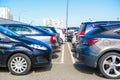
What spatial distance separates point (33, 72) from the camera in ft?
22.5

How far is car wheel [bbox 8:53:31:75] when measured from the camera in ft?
21.2

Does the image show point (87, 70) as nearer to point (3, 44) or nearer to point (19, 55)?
point (19, 55)

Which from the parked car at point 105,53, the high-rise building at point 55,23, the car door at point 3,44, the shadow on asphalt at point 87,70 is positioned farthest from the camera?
the high-rise building at point 55,23

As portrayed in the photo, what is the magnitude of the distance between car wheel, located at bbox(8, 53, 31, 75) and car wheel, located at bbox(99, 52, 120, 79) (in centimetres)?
223

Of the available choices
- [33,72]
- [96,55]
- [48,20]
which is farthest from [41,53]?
[48,20]

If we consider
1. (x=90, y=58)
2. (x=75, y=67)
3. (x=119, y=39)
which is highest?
(x=119, y=39)

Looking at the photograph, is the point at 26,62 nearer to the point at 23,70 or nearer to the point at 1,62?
the point at 23,70

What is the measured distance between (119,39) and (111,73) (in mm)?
1046

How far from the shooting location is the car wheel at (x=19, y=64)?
21.2 feet

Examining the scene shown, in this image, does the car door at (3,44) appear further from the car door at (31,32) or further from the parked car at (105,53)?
the parked car at (105,53)

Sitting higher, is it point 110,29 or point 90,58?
point 110,29

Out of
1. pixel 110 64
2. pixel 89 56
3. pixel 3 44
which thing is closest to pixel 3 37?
pixel 3 44

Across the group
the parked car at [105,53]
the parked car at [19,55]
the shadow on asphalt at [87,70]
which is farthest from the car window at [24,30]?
the parked car at [105,53]

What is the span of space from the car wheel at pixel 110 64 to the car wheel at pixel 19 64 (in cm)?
223
